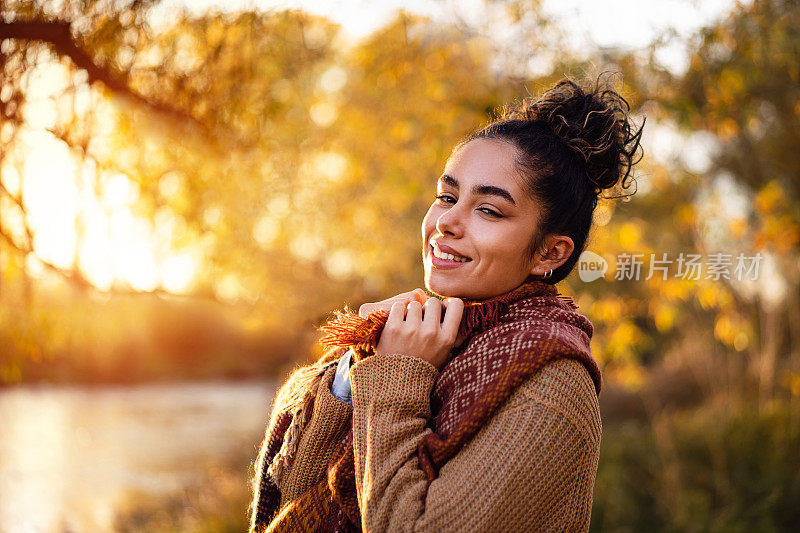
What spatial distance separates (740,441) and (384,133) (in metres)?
3.79

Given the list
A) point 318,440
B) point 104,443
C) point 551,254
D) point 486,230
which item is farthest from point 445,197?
point 104,443

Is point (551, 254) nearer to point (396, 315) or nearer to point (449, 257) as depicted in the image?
point (449, 257)

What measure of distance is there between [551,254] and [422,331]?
401 mm

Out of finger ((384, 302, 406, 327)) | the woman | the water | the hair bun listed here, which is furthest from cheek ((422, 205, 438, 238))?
the water

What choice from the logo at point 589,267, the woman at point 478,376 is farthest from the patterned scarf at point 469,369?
the logo at point 589,267

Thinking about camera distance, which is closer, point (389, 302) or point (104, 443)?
point (389, 302)

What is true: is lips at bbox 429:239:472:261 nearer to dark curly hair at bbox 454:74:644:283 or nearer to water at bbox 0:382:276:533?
dark curly hair at bbox 454:74:644:283

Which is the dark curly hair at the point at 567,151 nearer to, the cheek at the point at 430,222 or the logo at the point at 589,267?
the cheek at the point at 430,222

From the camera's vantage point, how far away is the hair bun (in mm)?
1625

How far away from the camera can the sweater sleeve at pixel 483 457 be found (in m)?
1.26

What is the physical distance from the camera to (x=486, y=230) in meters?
1.54

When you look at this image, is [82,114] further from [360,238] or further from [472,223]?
[360,238]

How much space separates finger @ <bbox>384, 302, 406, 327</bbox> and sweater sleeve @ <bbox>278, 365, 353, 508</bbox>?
22 cm

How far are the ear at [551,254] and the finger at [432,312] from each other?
278mm
